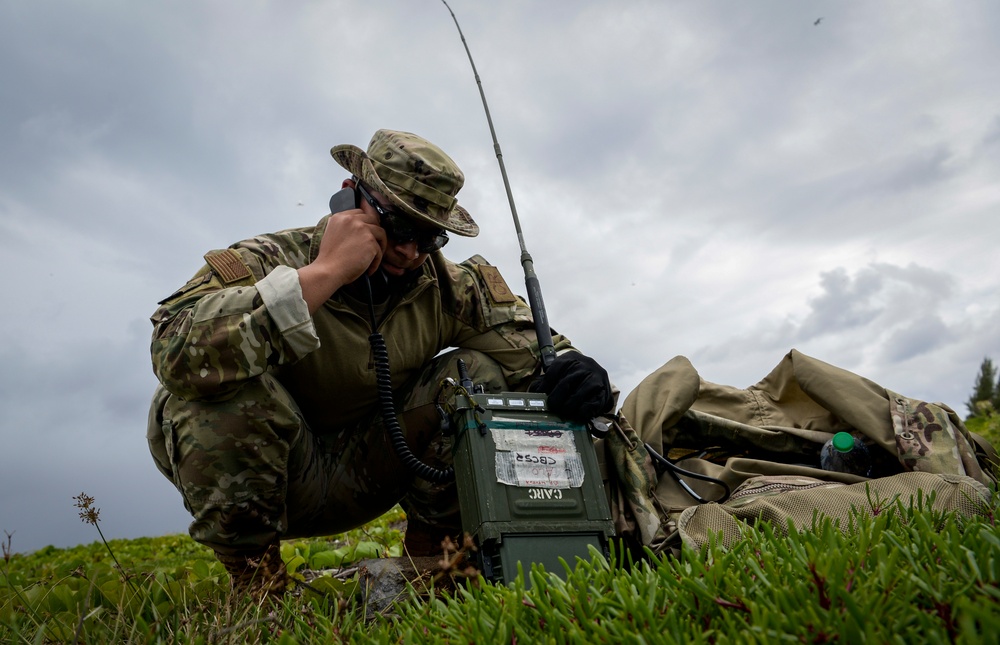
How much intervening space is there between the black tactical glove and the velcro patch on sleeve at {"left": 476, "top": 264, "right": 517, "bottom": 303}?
2.52 ft

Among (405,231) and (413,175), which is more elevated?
(413,175)

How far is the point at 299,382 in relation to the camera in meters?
3.24

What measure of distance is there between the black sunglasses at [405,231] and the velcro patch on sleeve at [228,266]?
1.80ft

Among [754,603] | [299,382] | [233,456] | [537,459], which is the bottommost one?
[754,603]

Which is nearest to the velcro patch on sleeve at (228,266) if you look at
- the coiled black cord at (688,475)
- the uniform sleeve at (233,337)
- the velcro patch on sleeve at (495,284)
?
the uniform sleeve at (233,337)

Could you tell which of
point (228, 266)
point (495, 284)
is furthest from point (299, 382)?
point (495, 284)

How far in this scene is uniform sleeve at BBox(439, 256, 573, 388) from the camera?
3475mm

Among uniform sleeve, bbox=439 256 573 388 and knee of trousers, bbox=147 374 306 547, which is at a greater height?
uniform sleeve, bbox=439 256 573 388

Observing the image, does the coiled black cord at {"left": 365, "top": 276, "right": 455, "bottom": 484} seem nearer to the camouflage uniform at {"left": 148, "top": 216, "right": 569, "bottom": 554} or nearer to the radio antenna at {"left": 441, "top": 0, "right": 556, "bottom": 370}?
the camouflage uniform at {"left": 148, "top": 216, "right": 569, "bottom": 554}

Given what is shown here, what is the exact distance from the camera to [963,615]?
1100mm

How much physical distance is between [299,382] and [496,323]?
90 centimetres

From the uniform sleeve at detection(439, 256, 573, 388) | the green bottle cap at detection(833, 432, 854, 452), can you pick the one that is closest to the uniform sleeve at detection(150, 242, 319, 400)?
the uniform sleeve at detection(439, 256, 573, 388)

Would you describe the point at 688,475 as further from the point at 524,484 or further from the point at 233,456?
the point at 233,456

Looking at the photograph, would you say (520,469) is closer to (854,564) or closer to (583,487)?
(583,487)
